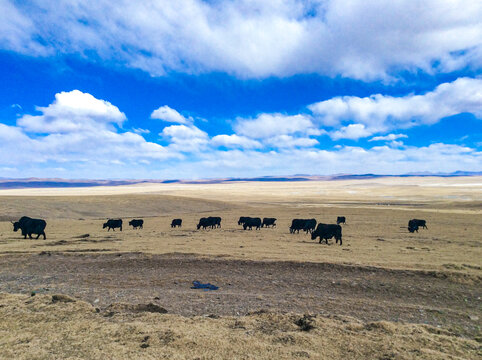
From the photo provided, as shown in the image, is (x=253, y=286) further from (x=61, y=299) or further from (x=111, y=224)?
(x=111, y=224)

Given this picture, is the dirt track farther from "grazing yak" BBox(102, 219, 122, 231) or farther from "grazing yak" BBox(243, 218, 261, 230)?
"grazing yak" BBox(102, 219, 122, 231)

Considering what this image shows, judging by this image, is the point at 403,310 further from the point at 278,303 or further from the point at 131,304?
the point at 131,304

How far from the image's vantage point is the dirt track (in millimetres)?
8688

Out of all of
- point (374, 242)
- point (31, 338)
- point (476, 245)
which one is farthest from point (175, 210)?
point (31, 338)

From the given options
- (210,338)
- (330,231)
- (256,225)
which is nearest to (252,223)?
(256,225)

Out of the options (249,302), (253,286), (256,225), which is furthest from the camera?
(256,225)

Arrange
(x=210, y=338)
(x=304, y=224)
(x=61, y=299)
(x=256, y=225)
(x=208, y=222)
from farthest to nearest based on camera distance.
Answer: (x=208, y=222) → (x=256, y=225) → (x=304, y=224) → (x=61, y=299) → (x=210, y=338)

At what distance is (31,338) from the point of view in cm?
639

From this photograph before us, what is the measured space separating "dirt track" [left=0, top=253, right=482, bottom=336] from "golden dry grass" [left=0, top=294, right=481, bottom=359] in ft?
3.54

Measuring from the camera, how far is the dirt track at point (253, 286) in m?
8.69

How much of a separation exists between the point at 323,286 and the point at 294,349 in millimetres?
5562

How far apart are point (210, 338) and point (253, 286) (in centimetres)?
498

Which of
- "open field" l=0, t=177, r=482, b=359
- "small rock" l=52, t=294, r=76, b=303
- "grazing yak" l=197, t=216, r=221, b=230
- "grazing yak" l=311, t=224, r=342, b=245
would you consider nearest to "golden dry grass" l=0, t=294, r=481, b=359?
"open field" l=0, t=177, r=482, b=359

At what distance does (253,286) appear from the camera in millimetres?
11148
